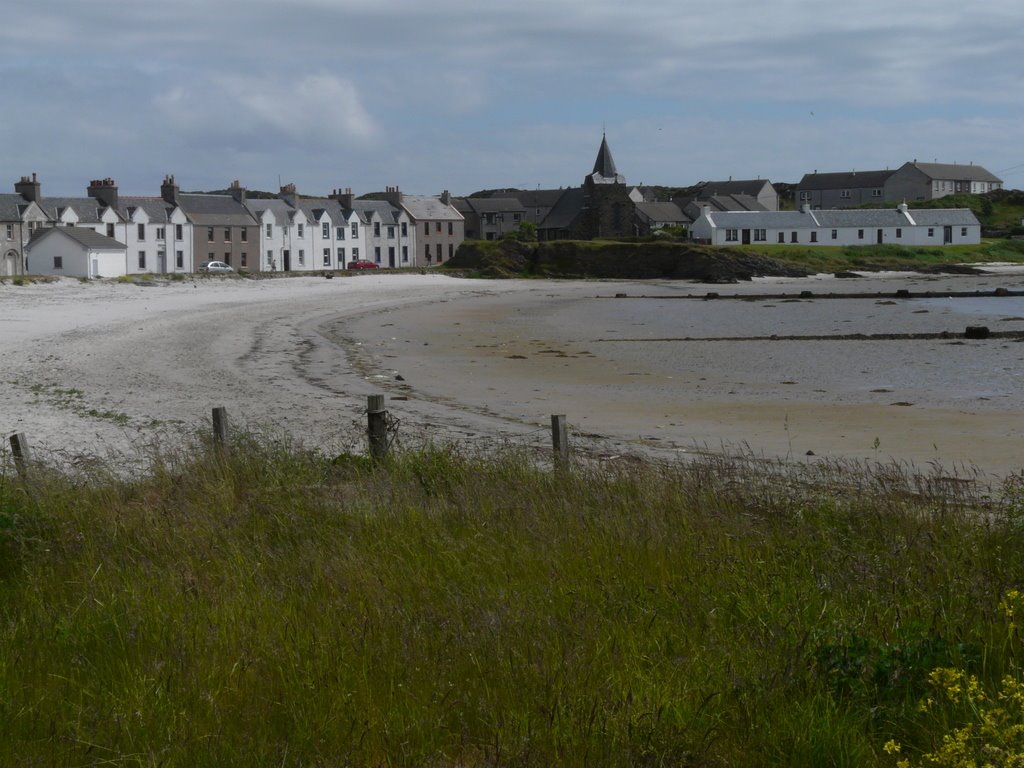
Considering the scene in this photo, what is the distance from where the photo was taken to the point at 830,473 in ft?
29.1

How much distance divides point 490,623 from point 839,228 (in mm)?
114723

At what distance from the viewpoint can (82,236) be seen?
7456 cm

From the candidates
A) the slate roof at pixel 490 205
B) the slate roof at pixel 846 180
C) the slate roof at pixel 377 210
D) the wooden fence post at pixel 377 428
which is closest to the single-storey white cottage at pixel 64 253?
the slate roof at pixel 377 210

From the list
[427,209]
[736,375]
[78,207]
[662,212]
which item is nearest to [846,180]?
[662,212]

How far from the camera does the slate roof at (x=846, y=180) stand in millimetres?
157625

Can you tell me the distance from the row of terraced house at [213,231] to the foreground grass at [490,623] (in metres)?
72.0

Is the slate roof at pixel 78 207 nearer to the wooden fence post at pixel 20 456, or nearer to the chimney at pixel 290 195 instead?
the chimney at pixel 290 195

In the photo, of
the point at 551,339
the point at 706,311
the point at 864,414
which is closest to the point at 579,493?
the point at 864,414

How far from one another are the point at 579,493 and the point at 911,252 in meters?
102

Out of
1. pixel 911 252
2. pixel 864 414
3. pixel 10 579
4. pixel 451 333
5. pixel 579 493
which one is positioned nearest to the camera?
pixel 10 579

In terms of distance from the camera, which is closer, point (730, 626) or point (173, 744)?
point (173, 744)

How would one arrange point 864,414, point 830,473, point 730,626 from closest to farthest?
point 730,626, point 830,473, point 864,414

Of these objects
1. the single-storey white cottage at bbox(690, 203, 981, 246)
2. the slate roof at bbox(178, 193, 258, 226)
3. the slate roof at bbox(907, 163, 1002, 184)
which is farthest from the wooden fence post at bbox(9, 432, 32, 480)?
the slate roof at bbox(907, 163, 1002, 184)

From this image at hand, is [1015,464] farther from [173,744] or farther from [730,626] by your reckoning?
[173,744]
